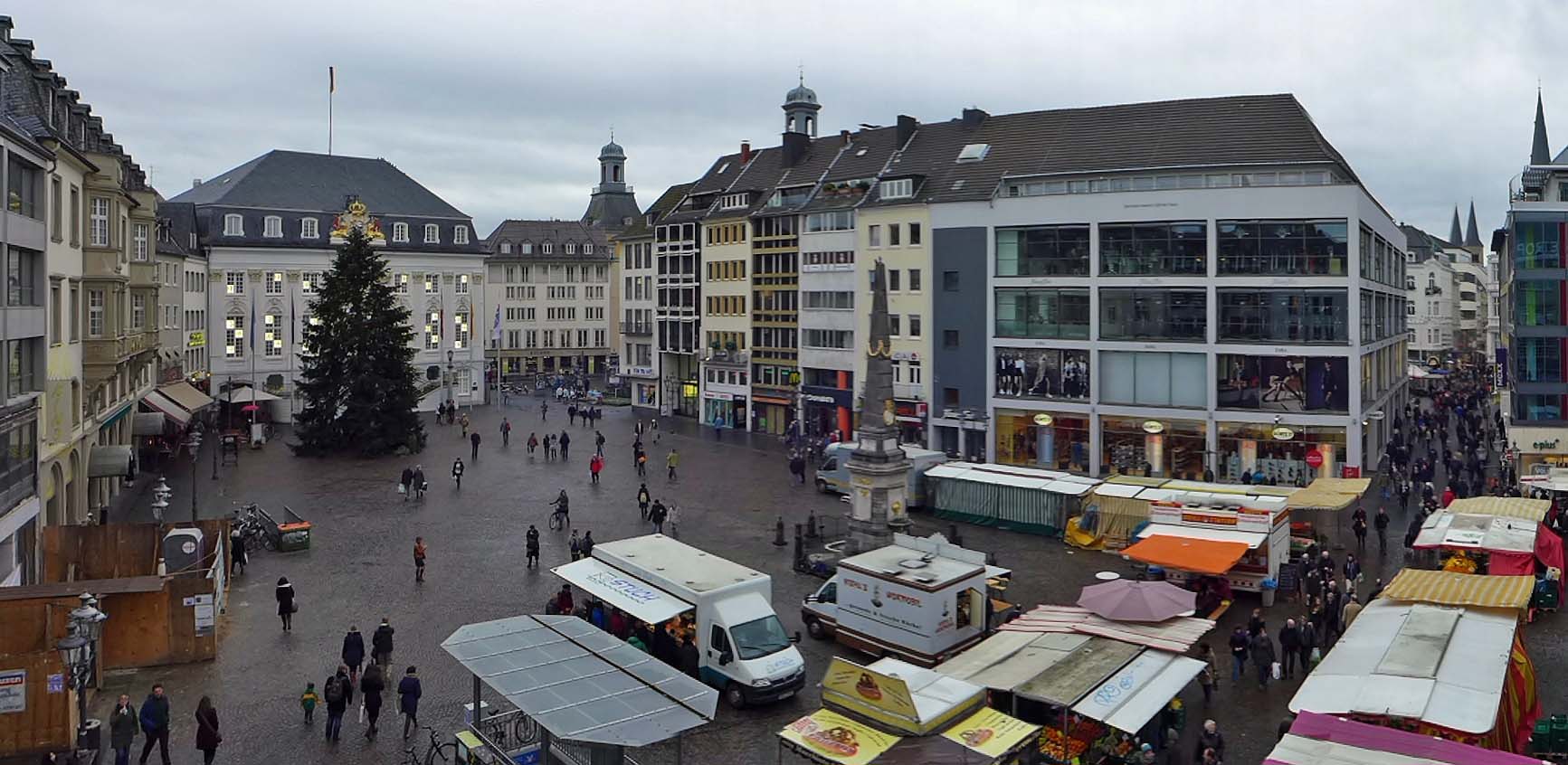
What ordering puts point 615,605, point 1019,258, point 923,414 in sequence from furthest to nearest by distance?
point 923,414, point 1019,258, point 615,605

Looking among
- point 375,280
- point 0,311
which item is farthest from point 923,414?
point 0,311

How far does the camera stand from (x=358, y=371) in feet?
180

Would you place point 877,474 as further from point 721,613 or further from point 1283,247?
point 1283,247

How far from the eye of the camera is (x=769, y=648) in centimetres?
2114

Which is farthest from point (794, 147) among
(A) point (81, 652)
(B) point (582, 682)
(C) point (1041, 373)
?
(A) point (81, 652)

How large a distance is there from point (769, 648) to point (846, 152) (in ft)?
153

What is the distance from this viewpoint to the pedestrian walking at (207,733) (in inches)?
691

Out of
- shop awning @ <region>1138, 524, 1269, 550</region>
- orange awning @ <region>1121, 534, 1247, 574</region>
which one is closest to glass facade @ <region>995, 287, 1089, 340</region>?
shop awning @ <region>1138, 524, 1269, 550</region>

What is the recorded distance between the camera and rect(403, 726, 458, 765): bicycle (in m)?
17.7

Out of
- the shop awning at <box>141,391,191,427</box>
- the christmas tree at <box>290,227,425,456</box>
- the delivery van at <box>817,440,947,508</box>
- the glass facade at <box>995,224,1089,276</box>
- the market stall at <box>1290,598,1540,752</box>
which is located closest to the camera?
the market stall at <box>1290,598,1540,752</box>

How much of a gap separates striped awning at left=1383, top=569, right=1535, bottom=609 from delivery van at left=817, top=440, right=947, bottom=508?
1676 cm

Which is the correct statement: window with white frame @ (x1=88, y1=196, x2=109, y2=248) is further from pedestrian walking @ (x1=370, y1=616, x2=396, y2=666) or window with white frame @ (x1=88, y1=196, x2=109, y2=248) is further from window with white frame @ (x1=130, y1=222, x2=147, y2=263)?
pedestrian walking @ (x1=370, y1=616, x2=396, y2=666)

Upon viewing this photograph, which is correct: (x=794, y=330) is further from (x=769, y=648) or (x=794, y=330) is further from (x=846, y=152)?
(x=769, y=648)

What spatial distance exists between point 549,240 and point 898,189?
64.2 metres
